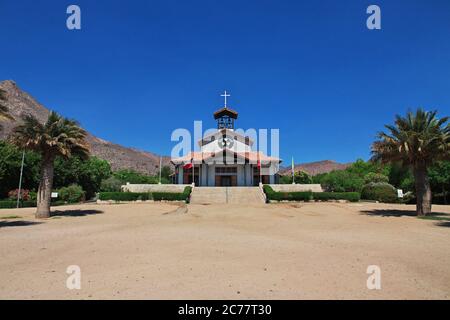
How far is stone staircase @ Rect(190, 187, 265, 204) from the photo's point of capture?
34.2 metres

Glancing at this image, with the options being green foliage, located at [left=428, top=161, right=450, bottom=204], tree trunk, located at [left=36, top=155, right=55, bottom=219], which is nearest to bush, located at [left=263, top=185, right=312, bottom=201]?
green foliage, located at [left=428, top=161, right=450, bottom=204]

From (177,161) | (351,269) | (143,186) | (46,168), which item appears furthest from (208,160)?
(351,269)

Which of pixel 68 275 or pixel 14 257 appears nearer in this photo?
pixel 68 275

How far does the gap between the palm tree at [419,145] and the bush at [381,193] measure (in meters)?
17.6

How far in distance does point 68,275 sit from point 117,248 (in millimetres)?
3153

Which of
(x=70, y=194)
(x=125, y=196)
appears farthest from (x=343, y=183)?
(x=70, y=194)

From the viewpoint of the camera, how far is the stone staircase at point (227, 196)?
34231 millimetres

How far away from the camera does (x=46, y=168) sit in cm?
2131

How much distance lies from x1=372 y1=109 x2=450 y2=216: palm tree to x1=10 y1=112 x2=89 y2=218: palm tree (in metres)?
22.0

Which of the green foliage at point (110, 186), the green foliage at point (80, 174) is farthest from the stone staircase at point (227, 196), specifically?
the green foliage at point (80, 174)

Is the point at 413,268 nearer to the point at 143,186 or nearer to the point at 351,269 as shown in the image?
the point at 351,269

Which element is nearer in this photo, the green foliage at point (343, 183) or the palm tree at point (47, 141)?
the palm tree at point (47, 141)

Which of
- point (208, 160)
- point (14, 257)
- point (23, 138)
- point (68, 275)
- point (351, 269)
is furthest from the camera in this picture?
point (208, 160)

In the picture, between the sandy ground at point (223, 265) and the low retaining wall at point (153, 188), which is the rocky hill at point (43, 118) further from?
the sandy ground at point (223, 265)
